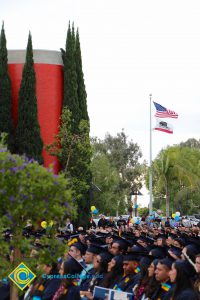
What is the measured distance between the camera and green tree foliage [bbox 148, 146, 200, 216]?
65.3 metres

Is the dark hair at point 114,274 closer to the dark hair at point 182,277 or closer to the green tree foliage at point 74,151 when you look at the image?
the dark hair at point 182,277

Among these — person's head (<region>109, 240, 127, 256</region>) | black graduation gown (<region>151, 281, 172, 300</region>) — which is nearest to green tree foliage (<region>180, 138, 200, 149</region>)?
person's head (<region>109, 240, 127, 256</region>)

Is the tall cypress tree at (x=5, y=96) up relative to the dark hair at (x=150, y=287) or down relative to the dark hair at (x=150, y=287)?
up

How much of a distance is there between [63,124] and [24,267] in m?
30.0

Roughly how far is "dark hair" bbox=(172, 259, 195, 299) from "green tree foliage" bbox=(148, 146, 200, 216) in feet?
177

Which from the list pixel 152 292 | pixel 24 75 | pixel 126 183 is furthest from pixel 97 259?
pixel 126 183

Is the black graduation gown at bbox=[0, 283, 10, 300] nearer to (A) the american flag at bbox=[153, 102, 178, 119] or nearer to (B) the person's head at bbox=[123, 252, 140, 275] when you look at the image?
(B) the person's head at bbox=[123, 252, 140, 275]

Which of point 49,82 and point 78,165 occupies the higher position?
point 49,82

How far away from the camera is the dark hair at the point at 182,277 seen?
27.5 feet

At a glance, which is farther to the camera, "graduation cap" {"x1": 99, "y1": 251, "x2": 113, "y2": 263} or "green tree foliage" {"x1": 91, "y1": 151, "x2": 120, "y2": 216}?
"green tree foliage" {"x1": 91, "y1": 151, "x2": 120, "y2": 216}

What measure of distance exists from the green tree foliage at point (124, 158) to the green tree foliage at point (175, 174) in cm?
224

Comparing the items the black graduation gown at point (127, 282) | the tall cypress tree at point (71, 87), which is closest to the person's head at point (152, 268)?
the black graduation gown at point (127, 282)

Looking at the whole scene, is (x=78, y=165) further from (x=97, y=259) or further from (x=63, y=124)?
(x=97, y=259)

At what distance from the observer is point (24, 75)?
4059 centimetres
